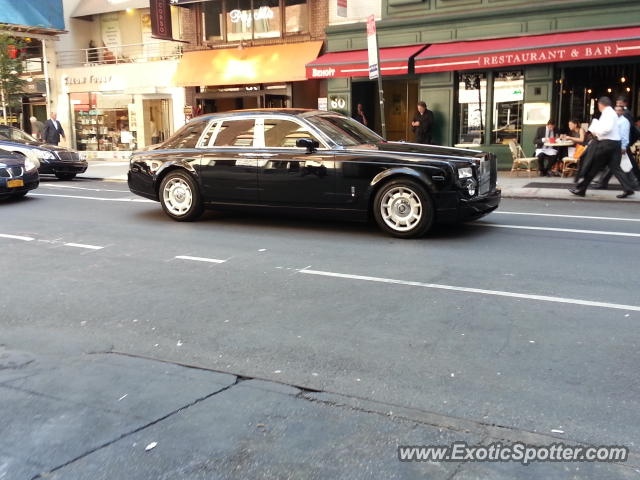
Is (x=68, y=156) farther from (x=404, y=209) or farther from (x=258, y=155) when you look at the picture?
(x=404, y=209)

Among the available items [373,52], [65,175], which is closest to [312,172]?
[373,52]

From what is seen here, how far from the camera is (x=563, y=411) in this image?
3656mm

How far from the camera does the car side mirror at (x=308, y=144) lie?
28.7 feet

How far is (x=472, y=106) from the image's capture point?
726 inches

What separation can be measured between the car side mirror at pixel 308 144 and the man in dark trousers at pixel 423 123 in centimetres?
951

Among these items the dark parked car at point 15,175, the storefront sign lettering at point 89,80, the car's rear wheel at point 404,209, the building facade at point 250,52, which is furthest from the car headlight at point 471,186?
the storefront sign lettering at point 89,80

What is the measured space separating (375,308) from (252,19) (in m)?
19.0

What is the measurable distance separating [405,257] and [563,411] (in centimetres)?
387

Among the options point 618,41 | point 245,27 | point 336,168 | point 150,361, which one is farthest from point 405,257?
point 245,27

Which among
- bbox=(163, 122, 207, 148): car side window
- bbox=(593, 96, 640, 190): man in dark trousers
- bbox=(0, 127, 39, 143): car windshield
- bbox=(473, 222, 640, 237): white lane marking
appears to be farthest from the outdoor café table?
bbox=(0, 127, 39, 143): car windshield

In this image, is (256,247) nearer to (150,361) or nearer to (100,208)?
(150,361)

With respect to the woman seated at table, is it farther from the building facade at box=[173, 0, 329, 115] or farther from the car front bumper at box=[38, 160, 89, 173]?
the car front bumper at box=[38, 160, 89, 173]

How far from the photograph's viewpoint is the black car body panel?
54.8 feet

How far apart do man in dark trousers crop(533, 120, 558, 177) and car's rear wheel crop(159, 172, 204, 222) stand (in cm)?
956
